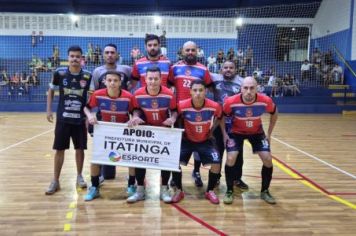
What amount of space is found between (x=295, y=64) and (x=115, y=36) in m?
9.32

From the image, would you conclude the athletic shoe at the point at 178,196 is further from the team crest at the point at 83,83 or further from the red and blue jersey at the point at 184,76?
the team crest at the point at 83,83

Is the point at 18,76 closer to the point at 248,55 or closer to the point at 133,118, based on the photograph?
the point at 248,55

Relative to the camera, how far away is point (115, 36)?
19703 millimetres

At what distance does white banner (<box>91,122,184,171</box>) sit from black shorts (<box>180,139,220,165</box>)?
0.14 meters

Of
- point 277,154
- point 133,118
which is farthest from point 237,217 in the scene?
point 277,154

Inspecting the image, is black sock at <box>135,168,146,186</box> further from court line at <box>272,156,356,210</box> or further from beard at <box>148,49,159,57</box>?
court line at <box>272,156,356,210</box>

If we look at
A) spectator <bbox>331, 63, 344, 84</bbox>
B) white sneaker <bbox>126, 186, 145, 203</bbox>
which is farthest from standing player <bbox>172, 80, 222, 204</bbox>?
spectator <bbox>331, 63, 344, 84</bbox>

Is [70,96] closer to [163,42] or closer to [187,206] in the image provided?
[187,206]

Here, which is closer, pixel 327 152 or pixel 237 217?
pixel 237 217

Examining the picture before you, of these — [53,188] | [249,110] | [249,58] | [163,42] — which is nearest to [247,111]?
[249,110]

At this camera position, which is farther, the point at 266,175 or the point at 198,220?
the point at 266,175

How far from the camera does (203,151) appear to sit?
14.0 feet

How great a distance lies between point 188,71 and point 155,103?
65 centimetres

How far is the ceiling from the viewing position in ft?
62.2
